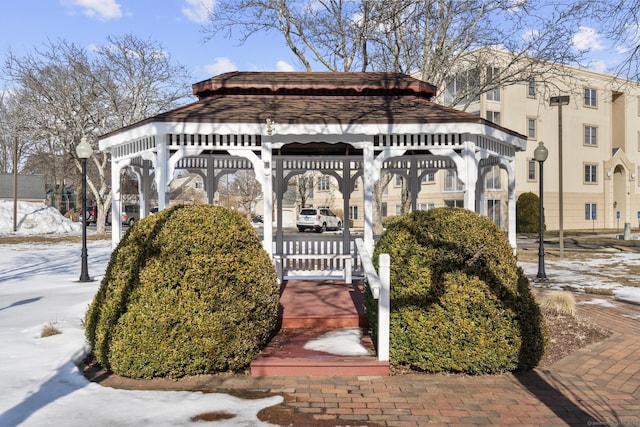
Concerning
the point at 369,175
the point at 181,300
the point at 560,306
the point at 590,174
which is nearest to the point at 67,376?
the point at 181,300

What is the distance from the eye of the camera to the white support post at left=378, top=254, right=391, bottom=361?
553 cm

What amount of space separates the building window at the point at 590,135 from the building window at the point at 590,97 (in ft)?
5.74

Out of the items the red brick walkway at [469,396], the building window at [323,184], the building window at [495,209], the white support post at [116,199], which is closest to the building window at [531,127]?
the building window at [495,209]

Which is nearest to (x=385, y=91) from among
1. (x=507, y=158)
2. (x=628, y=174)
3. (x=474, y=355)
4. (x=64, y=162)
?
(x=507, y=158)

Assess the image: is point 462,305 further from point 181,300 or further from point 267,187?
point 267,187

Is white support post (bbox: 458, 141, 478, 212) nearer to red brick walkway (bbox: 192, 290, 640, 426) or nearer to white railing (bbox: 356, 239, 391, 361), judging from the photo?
red brick walkway (bbox: 192, 290, 640, 426)

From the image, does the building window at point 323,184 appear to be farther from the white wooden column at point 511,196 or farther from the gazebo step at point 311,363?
the gazebo step at point 311,363

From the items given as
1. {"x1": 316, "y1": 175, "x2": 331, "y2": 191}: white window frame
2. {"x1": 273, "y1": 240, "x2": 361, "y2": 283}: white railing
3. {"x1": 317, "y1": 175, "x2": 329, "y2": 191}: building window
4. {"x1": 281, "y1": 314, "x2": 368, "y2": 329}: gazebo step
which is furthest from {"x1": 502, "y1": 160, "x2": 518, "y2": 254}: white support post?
{"x1": 317, "y1": 175, "x2": 329, "y2": 191}: building window

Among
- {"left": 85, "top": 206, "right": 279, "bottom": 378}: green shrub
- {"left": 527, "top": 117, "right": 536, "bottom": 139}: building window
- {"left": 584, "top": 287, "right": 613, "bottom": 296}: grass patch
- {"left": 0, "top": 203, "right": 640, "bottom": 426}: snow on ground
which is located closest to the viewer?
{"left": 0, "top": 203, "right": 640, "bottom": 426}: snow on ground

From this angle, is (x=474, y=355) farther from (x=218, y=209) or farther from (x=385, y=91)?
(x=385, y=91)

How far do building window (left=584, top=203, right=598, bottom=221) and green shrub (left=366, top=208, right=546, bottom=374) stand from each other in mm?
36508

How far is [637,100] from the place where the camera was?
40.3 meters

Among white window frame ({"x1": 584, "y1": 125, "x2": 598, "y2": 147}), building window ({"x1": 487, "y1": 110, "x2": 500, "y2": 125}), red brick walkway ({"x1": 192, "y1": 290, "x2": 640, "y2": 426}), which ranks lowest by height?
red brick walkway ({"x1": 192, "y1": 290, "x2": 640, "y2": 426})

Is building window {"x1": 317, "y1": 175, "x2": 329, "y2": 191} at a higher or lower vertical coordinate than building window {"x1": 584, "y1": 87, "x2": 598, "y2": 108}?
lower
